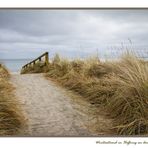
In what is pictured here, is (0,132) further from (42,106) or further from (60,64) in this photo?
(60,64)

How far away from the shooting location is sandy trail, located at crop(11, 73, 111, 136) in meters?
4.94

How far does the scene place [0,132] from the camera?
4844 millimetres

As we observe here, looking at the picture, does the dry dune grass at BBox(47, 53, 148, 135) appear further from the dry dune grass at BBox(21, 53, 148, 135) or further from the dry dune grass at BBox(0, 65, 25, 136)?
the dry dune grass at BBox(0, 65, 25, 136)

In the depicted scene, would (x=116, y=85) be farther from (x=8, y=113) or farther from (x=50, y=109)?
(x=8, y=113)

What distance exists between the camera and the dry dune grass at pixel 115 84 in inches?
194

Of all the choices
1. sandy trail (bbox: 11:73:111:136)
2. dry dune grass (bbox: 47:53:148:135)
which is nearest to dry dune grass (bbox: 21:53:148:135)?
dry dune grass (bbox: 47:53:148:135)

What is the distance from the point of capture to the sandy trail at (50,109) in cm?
494

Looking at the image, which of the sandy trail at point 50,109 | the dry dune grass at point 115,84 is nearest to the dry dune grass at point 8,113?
the sandy trail at point 50,109

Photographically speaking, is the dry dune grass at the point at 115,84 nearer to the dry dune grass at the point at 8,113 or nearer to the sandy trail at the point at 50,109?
the sandy trail at the point at 50,109

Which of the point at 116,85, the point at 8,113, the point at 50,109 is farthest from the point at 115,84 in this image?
the point at 8,113

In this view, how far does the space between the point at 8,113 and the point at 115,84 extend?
0.85 meters

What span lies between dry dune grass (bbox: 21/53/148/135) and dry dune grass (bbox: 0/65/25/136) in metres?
0.42

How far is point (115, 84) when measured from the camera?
5.14 m

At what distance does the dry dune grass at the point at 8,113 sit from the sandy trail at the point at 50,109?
2.8 inches
